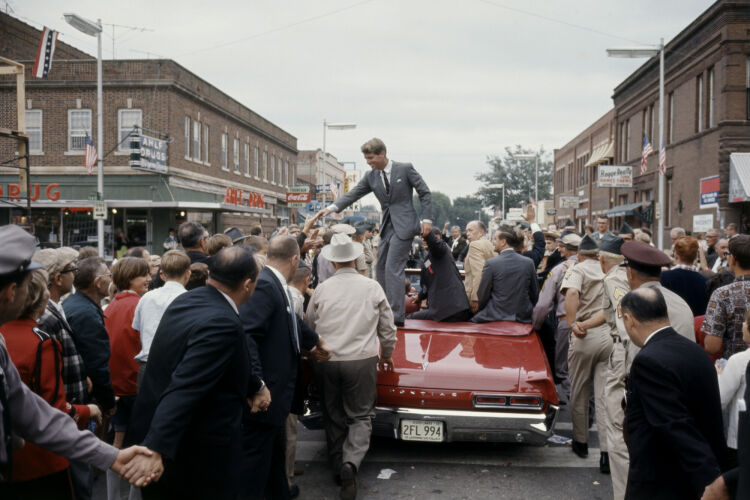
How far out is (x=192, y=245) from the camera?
6668 millimetres

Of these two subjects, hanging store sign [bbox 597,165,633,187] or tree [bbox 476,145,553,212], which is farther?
tree [bbox 476,145,553,212]

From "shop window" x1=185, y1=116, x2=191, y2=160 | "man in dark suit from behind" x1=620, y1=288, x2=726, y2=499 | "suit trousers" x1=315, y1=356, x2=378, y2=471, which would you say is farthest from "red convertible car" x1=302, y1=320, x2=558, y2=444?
"shop window" x1=185, y1=116, x2=191, y2=160

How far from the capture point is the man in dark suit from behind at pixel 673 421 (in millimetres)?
2830

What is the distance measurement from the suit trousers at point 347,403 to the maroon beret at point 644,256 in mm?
2255

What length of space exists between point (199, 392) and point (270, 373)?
1.31 metres

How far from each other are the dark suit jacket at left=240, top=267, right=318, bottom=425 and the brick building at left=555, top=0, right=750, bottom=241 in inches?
568

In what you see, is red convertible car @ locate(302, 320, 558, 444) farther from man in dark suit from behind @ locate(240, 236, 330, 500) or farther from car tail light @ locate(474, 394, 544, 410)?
man in dark suit from behind @ locate(240, 236, 330, 500)

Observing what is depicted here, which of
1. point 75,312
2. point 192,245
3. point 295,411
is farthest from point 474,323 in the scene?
point 75,312

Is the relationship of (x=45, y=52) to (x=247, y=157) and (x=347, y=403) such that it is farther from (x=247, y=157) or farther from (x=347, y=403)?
(x=347, y=403)

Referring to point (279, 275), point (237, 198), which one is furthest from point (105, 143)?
point (279, 275)

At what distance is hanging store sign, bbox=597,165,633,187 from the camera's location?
30391mm

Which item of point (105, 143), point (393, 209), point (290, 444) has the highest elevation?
point (105, 143)

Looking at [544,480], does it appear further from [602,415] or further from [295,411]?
[295,411]

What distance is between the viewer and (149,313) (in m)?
4.84
